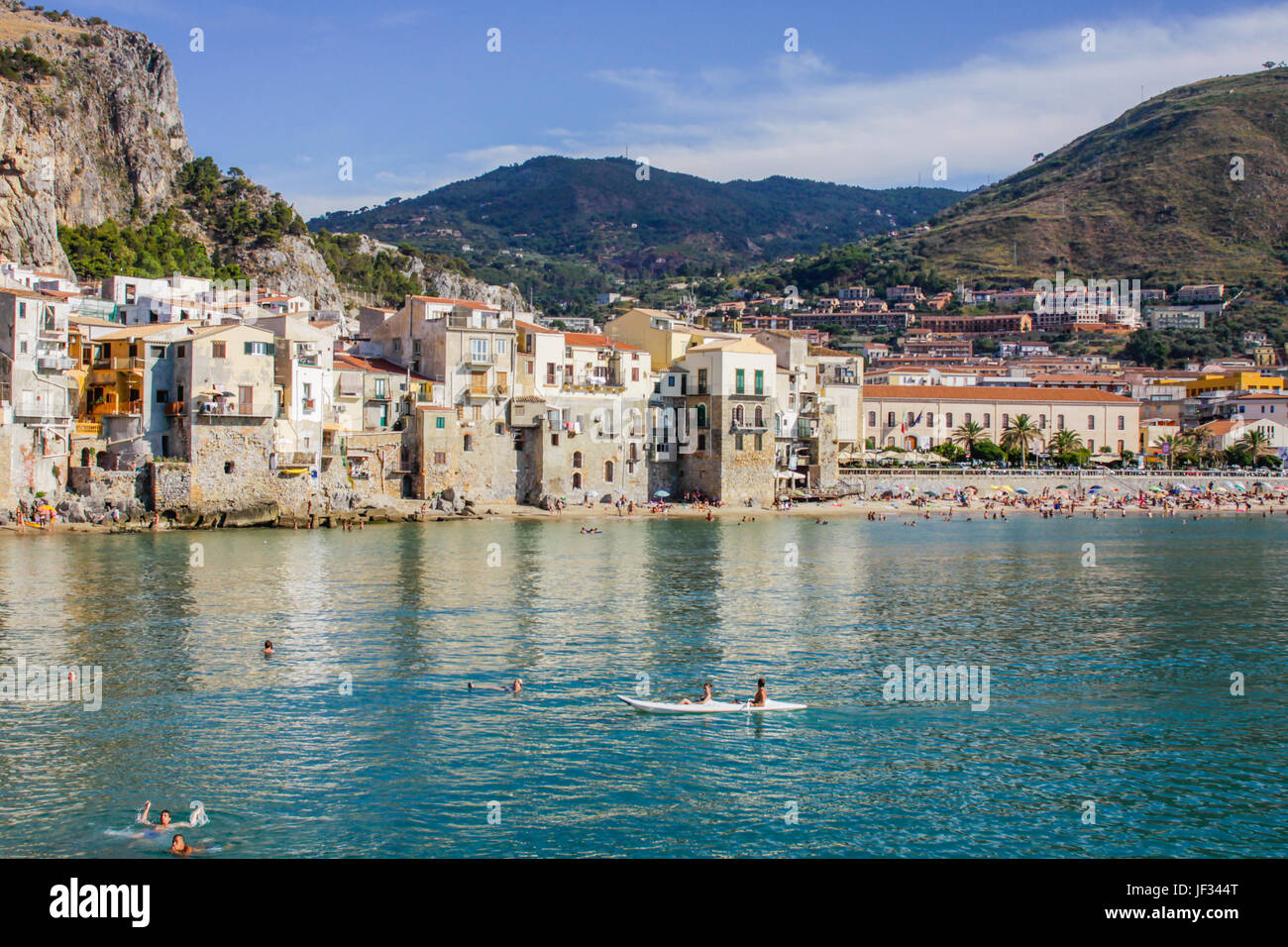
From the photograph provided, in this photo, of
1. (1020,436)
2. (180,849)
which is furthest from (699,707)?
(1020,436)

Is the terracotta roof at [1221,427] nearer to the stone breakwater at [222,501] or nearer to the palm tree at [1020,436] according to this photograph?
the palm tree at [1020,436]

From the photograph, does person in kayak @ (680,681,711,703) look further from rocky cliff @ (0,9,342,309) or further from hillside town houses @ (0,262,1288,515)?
rocky cliff @ (0,9,342,309)

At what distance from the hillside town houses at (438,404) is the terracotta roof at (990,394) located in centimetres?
25

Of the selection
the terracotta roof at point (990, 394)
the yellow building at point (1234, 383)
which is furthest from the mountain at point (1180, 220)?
the terracotta roof at point (990, 394)

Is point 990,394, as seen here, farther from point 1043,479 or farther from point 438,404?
point 438,404

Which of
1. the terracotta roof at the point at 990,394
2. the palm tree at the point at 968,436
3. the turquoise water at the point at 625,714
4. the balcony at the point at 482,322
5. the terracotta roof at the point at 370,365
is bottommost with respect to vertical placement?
the turquoise water at the point at 625,714

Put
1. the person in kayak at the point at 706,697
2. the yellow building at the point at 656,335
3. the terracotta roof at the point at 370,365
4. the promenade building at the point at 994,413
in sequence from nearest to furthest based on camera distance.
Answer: the person in kayak at the point at 706,697, the terracotta roof at the point at 370,365, the yellow building at the point at 656,335, the promenade building at the point at 994,413

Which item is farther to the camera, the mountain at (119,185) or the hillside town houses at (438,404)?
the mountain at (119,185)

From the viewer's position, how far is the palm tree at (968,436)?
294 ft

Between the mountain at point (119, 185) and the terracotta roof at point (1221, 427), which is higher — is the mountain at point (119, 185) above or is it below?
above

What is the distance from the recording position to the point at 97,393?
56.7 meters
